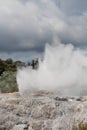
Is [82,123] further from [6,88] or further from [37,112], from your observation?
[6,88]

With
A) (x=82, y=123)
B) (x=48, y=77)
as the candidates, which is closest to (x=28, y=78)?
(x=48, y=77)

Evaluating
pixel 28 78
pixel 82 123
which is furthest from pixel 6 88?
pixel 82 123

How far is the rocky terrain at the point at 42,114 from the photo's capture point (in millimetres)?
11711

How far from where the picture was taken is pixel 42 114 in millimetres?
12336

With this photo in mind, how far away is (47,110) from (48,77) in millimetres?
16244

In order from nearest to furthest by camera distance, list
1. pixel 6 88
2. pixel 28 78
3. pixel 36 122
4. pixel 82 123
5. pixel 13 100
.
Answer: pixel 82 123
pixel 36 122
pixel 13 100
pixel 28 78
pixel 6 88

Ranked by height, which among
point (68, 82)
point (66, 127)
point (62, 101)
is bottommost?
point (66, 127)

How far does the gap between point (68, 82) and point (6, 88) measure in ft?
22.4

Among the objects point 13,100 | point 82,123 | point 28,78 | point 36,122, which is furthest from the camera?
point 28,78

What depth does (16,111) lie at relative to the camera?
12789 mm

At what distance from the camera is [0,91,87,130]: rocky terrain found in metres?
11.7

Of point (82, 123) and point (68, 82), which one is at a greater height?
point (68, 82)

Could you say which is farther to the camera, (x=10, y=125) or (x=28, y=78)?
(x=28, y=78)

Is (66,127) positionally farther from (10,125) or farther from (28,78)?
(28,78)
